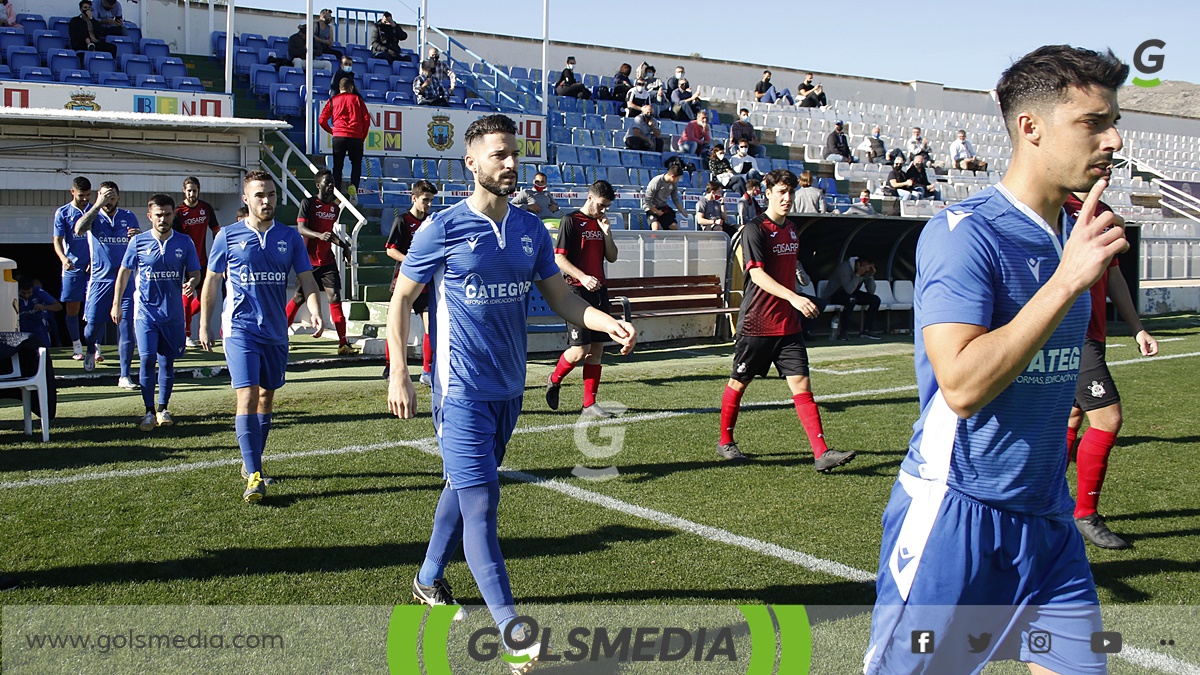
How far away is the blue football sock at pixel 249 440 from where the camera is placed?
6133mm

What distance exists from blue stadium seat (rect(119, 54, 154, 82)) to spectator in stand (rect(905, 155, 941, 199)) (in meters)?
17.3

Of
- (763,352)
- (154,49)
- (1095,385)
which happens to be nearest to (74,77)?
(154,49)

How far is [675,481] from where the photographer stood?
21.7 feet

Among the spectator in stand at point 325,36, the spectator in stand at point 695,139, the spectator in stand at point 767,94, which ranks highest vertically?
the spectator in stand at point 767,94

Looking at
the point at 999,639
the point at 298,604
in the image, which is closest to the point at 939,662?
the point at 999,639

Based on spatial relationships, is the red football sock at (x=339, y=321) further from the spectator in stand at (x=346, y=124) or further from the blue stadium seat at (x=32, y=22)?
the blue stadium seat at (x=32, y=22)

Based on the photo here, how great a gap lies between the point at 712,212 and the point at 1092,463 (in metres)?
11.8

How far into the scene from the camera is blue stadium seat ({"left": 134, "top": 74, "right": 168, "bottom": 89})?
1714cm

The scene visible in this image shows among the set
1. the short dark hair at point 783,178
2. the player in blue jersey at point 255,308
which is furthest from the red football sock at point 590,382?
the player in blue jersey at point 255,308

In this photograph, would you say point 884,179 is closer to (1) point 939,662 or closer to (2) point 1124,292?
(2) point 1124,292

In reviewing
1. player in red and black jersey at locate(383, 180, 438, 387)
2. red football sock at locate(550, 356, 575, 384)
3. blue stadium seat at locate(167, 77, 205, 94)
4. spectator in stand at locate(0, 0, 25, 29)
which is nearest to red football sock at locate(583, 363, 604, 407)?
red football sock at locate(550, 356, 575, 384)

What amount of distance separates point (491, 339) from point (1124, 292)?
12.5 ft

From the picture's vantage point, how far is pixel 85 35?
18.3 meters

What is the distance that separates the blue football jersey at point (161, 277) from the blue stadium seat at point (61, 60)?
11064 mm
